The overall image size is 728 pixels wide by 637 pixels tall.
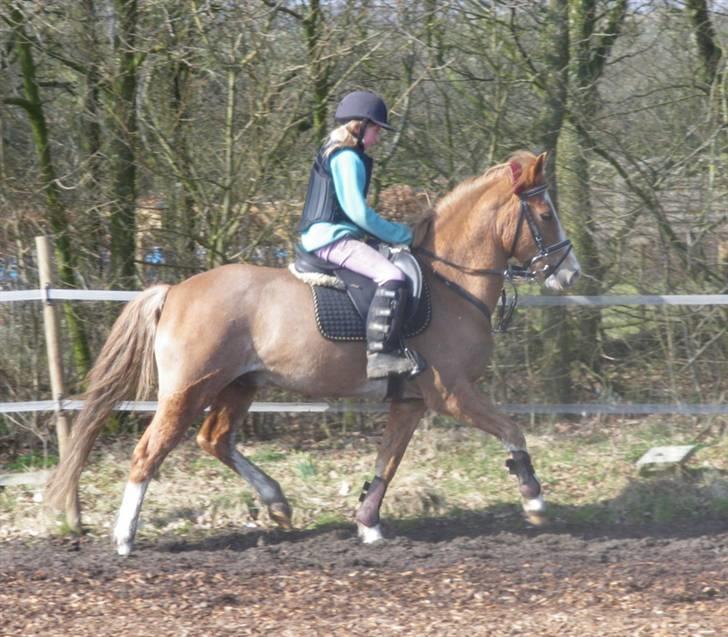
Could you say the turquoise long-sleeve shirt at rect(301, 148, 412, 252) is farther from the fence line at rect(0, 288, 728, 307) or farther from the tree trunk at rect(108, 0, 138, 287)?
the tree trunk at rect(108, 0, 138, 287)

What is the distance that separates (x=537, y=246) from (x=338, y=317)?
123 centimetres

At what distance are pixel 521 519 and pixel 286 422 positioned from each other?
2440mm

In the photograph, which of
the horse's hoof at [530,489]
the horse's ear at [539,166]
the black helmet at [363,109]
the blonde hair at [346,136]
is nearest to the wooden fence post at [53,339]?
the blonde hair at [346,136]

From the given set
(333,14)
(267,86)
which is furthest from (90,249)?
(333,14)

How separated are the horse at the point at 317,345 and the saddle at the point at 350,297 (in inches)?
2.5

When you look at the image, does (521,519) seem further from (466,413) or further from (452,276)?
(452,276)

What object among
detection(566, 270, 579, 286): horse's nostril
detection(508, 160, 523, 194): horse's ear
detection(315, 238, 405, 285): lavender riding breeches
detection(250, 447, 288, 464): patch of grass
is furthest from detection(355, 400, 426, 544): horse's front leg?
detection(250, 447, 288, 464): patch of grass

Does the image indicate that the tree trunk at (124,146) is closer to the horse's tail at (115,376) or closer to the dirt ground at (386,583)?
the horse's tail at (115,376)

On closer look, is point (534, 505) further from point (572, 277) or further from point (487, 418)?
point (572, 277)

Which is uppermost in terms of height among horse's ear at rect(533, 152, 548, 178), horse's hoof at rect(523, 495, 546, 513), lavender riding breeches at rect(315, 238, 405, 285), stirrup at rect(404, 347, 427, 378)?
horse's ear at rect(533, 152, 548, 178)

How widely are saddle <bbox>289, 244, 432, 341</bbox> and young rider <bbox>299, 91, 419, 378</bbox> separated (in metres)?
0.07

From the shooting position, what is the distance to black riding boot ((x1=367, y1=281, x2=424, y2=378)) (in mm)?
5875

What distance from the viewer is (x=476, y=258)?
6.30 metres

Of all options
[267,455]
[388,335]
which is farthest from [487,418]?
[267,455]
